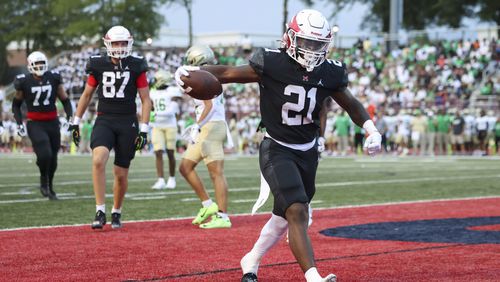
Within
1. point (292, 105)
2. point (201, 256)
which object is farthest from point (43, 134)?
point (292, 105)

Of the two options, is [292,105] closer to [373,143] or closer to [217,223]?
[373,143]

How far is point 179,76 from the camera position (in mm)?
5305

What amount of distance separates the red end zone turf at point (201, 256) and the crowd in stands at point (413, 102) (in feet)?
56.5

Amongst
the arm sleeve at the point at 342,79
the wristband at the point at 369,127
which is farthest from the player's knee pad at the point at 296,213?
the arm sleeve at the point at 342,79

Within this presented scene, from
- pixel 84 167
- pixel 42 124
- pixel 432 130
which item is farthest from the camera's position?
pixel 432 130

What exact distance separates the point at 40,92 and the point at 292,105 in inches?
244

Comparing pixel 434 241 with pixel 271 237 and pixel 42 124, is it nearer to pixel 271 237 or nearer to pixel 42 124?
pixel 271 237

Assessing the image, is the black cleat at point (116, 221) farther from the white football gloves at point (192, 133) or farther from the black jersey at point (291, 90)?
the black jersey at point (291, 90)

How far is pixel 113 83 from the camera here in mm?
8484

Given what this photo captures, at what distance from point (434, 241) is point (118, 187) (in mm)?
2879

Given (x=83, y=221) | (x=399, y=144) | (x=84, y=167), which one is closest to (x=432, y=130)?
(x=399, y=144)

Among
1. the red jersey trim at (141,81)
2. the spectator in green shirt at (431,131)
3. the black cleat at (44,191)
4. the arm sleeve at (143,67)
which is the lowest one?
the spectator in green shirt at (431,131)

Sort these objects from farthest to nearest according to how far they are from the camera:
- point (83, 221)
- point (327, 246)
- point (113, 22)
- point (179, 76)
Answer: point (113, 22) → point (83, 221) → point (327, 246) → point (179, 76)

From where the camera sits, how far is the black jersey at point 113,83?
27.8 feet
